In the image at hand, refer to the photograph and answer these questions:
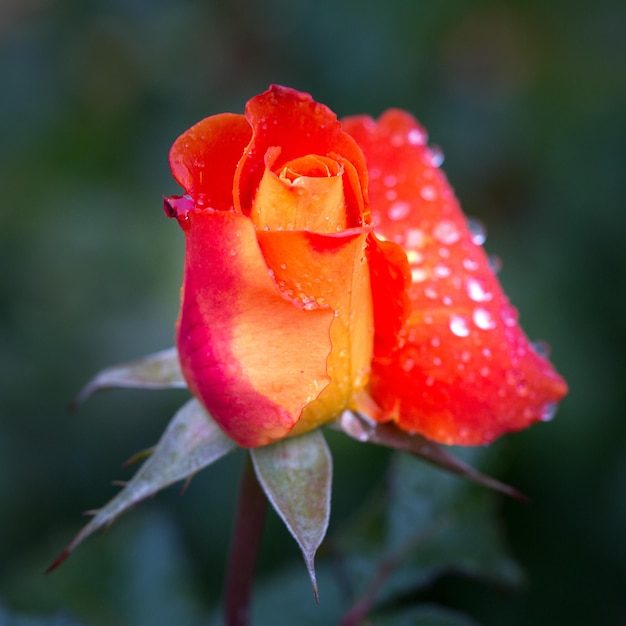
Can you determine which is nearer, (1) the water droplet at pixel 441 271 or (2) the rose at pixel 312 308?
(2) the rose at pixel 312 308

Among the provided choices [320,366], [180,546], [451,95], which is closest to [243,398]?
[320,366]

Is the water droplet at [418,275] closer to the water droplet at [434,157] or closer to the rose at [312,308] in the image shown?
the rose at [312,308]

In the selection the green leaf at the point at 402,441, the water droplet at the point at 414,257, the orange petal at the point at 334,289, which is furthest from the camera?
the water droplet at the point at 414,257

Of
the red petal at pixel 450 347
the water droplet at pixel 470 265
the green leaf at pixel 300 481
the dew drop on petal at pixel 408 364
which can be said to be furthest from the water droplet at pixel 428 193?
the green leaf at pixel 300 481

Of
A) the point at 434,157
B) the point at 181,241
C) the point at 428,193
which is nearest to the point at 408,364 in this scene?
the point at 428,193

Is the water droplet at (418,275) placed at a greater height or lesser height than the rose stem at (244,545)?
greater

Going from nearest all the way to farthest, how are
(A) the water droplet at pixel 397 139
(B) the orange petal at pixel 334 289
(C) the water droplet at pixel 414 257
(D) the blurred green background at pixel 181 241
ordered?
(B) the orange petal at pixel 334 289
(C) the water droplet at pixel 414 257
(A) the water droplet at pixel 397 139
(D) the blurred green background at pixel 181 241

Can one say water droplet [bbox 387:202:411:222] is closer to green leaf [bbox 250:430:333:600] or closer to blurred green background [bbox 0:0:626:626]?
green leaf [bbox 250:430:333:600]
